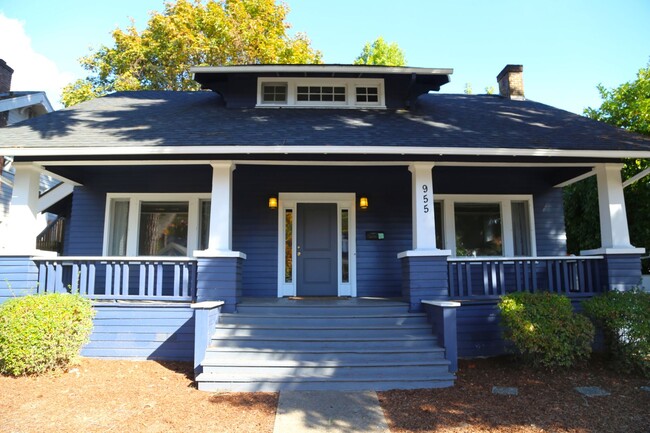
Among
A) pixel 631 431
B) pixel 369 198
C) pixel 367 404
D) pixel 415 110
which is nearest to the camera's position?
pixel 631 431

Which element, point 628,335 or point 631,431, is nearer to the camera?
point 631,431

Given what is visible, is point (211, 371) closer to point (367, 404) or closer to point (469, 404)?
point (367, 404)

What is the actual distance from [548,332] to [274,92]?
21.8 ft

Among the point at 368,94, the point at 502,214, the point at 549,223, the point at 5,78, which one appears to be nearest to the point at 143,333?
the point at 368,94

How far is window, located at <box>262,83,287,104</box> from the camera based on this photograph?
873cm

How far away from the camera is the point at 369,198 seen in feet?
25.9

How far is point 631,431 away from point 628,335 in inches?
74.8

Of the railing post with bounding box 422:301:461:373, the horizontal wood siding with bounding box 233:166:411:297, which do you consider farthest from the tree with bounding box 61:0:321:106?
the railing post with bounding box 422:301:461:373

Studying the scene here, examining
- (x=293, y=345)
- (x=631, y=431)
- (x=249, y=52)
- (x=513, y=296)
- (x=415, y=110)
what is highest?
(x=249, y=52)

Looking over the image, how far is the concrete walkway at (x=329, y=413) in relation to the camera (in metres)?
Result: 3.80

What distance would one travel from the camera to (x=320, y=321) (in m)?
5.75

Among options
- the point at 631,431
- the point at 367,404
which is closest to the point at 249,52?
the point at 367,404

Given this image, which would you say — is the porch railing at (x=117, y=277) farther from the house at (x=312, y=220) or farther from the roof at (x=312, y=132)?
the roof at (x=312, y=132)

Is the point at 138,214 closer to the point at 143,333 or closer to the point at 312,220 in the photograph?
the point at 143,333
